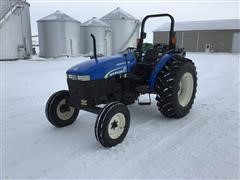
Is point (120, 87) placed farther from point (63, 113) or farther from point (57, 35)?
point (57, 35)

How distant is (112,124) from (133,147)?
40 cm

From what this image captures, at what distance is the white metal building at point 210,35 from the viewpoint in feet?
89.2

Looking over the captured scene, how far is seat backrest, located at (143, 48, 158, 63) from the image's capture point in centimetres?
414

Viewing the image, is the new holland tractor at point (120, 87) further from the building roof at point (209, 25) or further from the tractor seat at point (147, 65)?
the building roof at point (209, 25)

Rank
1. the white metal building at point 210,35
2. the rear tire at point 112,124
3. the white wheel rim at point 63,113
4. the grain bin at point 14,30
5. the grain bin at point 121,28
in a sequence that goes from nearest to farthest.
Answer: the rear tire at point 112,124
the white wheel rim at point 63,113
the grain bin at point 14,30
the grain bin at point 121,28
the white metal building at point 210,35

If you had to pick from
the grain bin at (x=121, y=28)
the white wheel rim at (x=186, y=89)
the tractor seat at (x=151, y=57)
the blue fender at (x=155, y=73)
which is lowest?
the white wheel rim at (x=186, y=89)

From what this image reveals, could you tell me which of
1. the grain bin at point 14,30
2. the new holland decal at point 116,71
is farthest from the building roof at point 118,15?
the new holland decal at point 116,71

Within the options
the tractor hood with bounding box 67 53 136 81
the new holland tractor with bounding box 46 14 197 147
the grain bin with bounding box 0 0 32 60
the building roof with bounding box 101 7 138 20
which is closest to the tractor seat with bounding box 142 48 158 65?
the new holland tractor with bounding box 46 14 197 147

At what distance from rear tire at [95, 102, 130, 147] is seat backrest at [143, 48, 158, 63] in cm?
130

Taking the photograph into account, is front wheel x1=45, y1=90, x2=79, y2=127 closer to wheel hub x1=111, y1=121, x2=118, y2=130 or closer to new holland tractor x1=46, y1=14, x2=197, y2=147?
new holland tractor x1=46, y1=14, x2=197, y2=147

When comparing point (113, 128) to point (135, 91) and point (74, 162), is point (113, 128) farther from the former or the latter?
point (135, 91)

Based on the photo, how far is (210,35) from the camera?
28.5m

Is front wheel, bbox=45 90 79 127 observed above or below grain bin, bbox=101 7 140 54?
below

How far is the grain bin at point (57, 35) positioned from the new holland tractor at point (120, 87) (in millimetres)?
12925
